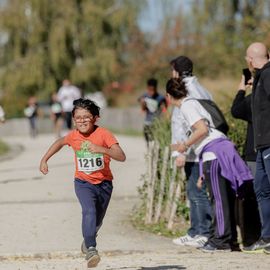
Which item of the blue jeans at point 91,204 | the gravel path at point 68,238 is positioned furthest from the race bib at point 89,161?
the gravel path at point 68,238

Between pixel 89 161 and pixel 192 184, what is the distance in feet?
6.79

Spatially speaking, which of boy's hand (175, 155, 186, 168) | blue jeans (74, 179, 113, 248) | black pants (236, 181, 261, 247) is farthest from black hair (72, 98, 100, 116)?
black pants (236, 181, 261, 247)

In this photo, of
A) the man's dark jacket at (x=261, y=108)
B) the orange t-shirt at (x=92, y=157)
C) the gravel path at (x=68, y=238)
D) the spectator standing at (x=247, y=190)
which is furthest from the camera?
the spectator standing at (x=247, y=190)

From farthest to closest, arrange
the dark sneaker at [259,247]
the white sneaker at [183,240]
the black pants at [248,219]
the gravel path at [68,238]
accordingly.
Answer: the black pants at [248,219] < the white sneaker at [183,240] < the dark sneaker at [259,247] < the gravel path at [68,238]

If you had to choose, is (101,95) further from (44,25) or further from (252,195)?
(252,195)

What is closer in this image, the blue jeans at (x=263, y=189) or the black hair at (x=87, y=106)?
the black hair at (x=87, y=106)

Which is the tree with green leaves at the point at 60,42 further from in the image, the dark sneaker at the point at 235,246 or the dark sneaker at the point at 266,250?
the dark sneaker at the point at 266,250

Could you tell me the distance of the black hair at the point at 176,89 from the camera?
934 cm

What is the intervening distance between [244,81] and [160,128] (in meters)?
1.98

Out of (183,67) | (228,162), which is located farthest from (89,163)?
(183,67)

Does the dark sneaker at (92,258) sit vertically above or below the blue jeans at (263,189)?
below

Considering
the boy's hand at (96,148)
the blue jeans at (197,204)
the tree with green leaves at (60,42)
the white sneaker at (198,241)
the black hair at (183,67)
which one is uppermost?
the tree with green leaves at (60,42)

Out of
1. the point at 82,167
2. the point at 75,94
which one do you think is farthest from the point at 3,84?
the point at 82,167

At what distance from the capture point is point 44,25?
42.0 metres
